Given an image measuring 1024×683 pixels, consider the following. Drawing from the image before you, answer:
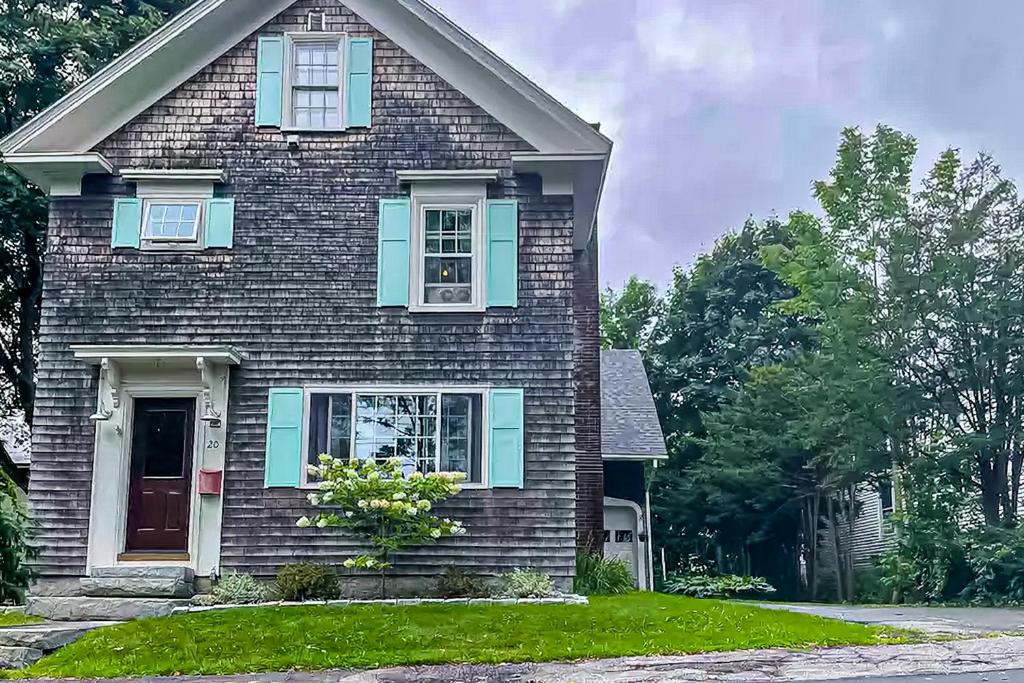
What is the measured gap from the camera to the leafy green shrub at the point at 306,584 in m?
12.0

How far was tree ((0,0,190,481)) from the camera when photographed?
16.7m

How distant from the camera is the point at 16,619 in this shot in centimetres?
1173

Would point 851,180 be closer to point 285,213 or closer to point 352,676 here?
point 285,213

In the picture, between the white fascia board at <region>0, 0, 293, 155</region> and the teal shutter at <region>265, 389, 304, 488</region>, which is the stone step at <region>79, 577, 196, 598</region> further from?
the white fascia board at <region>0, 0, 293, 155</region>

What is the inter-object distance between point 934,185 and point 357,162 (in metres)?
13.2

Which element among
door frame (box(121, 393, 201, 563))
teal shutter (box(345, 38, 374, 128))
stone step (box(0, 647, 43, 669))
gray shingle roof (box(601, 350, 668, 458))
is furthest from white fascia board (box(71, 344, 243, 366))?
gray shingle roof (box(601, 350, 668, 458))

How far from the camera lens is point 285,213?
1348cm

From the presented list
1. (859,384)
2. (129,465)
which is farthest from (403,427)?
(859,384)

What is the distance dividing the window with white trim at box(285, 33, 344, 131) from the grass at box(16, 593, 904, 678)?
6.25 meters

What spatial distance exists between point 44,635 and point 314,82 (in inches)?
298

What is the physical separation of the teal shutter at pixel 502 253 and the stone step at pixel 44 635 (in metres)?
5.74

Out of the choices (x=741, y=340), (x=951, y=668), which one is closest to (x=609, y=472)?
(x=951, y=668)

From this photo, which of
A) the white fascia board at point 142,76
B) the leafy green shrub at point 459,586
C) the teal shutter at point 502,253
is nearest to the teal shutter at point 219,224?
the white fascia board at point 142,76

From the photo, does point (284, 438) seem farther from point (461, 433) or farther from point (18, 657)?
point (18, 657)
